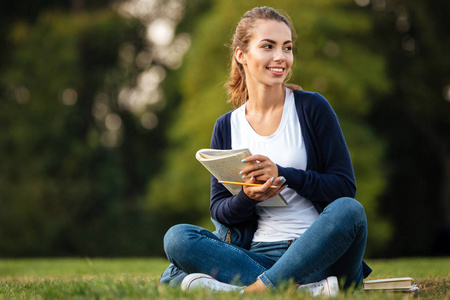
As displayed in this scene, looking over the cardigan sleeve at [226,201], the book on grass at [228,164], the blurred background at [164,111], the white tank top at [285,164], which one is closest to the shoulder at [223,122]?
the cardigan sleeve at [226,201]

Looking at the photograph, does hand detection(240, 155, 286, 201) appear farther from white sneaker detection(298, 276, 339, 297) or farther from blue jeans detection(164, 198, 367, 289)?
white sneaker detection(298, 276, 339, 297)

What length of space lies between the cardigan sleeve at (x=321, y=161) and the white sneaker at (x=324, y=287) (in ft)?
1.45

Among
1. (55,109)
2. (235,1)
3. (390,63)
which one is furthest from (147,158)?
(390,63)

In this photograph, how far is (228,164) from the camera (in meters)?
3.27

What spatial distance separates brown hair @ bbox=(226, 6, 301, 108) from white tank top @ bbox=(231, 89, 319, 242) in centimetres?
36

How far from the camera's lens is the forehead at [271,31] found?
3652 millimetres

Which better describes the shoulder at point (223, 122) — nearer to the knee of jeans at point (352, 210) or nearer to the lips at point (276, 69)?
the lips at point (276, 69)

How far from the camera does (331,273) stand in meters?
3.27

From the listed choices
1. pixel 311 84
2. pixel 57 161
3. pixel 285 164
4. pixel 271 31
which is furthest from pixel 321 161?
pixel 57 161

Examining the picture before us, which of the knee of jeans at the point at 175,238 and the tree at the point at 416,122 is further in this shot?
the tree at the point at 416,122

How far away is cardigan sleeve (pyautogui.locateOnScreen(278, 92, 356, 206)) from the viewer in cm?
326

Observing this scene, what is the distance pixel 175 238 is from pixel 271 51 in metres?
1.20

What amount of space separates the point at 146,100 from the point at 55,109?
331cm

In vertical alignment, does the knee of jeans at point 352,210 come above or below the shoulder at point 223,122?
below
